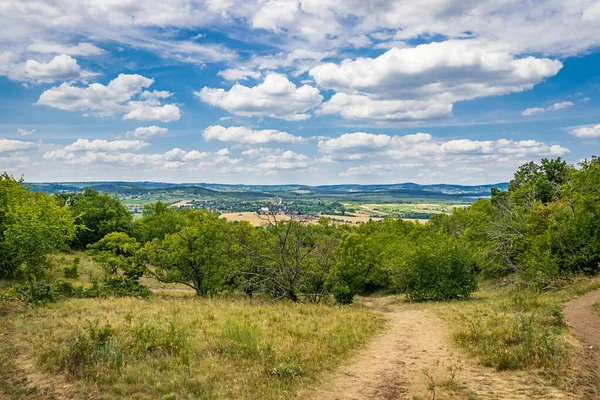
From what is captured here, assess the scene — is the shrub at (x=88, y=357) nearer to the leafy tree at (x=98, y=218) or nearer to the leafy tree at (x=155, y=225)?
the leafy tree at (x=155, y=225)

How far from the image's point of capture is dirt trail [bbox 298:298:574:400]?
7984 millimetres

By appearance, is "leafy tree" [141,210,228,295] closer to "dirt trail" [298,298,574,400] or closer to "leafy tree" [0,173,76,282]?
"leafy tree" [0,173,76,282]

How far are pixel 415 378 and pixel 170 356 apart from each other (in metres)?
6.34

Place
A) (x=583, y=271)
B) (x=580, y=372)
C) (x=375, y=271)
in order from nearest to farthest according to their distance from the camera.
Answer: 1. (x=580, y=372)
2. (x=583, y=271)
3. (x=375, y=271)

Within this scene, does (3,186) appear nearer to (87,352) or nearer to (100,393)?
(87,352)

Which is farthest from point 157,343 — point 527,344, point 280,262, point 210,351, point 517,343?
point 280,262

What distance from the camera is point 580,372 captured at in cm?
860

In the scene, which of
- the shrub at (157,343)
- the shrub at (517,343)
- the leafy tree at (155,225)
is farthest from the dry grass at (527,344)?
the leafy tree at (155,225)

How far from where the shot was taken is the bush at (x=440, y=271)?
26.5m

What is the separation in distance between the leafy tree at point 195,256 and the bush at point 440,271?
13225mm

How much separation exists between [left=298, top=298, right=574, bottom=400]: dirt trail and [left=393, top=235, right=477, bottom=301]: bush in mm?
14492

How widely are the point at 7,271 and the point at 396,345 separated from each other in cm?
2543

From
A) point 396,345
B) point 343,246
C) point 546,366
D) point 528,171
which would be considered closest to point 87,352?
point 396,345

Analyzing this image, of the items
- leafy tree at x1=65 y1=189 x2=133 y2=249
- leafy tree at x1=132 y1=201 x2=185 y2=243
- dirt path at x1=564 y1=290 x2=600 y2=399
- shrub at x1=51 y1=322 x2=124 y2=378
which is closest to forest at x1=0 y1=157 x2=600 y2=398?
shrub at x1=51 y1=322 x2=124 y2=378
